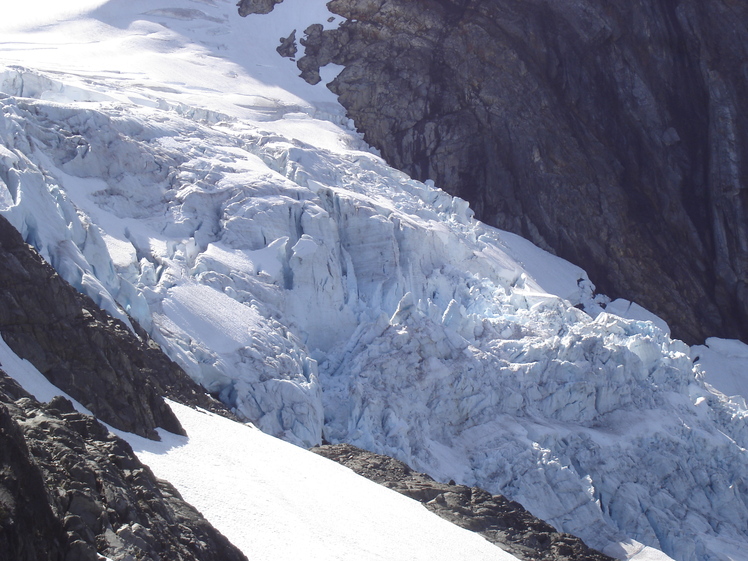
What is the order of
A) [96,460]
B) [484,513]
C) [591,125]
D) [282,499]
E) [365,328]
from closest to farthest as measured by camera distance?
[96,460]
[282,499]
[484,513]
[365,328]
[591,125]

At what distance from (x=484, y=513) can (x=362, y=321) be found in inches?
286

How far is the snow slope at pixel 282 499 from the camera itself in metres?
8.18

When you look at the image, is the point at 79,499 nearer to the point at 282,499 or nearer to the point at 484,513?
the point at 282,499

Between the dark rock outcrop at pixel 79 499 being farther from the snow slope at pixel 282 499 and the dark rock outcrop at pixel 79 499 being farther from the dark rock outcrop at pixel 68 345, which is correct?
the dark rock outcrop at pixel 68 345

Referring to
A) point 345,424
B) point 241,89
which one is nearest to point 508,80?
point 241,89

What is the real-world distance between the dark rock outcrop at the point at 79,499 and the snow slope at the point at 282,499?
101cm

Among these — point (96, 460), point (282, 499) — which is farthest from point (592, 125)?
point (96, 460)

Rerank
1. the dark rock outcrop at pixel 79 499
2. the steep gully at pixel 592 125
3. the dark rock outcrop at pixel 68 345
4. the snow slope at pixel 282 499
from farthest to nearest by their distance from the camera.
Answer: the steep gully at pixel 592 125, the dark rock outcrop at pixel 68 345, the snow slope at pixel 282 499, the dark rock outcrop at pixel 79 499

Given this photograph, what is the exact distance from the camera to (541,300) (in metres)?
21.1

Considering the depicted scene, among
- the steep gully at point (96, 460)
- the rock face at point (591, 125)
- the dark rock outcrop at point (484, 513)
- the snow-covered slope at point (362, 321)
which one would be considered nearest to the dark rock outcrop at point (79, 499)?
the steep gully at point (96, 460)

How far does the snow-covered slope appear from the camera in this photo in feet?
52.2

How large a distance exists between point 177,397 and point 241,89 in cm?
2013

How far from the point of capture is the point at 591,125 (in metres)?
31.8

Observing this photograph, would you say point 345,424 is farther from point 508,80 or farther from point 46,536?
point 508,80
